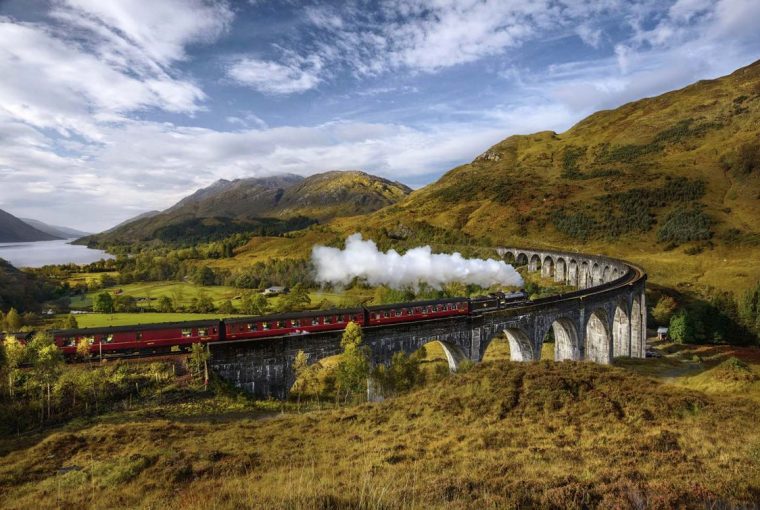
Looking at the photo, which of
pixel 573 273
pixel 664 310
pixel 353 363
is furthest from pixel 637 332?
pixel 353 363

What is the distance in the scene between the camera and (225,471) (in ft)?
40.7

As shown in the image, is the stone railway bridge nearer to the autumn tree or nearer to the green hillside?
the green hillside

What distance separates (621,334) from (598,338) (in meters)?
6.67

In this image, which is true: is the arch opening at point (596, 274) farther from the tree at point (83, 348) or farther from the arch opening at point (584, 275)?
the tree at point (83, 348)

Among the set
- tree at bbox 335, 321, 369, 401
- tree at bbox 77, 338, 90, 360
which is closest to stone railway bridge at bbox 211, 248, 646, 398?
tree at bbox 335, 321, 369, 401

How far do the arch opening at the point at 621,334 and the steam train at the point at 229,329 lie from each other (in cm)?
2720

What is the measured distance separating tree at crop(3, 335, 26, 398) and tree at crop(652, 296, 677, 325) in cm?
6647

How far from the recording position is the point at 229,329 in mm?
24312

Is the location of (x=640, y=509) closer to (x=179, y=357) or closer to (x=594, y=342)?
(x=179, y=357)

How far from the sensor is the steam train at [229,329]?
22.7 metres

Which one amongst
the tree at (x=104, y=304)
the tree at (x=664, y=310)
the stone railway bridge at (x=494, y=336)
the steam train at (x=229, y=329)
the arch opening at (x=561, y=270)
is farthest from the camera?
the arch opening at (x=561, y=270)

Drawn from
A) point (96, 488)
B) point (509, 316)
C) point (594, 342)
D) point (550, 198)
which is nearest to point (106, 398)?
point (96, 488)

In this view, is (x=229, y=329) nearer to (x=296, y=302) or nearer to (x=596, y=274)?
(x=296, y=302)

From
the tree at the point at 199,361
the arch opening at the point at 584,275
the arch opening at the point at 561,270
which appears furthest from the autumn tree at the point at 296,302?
the arch opening at the point at 561,270
